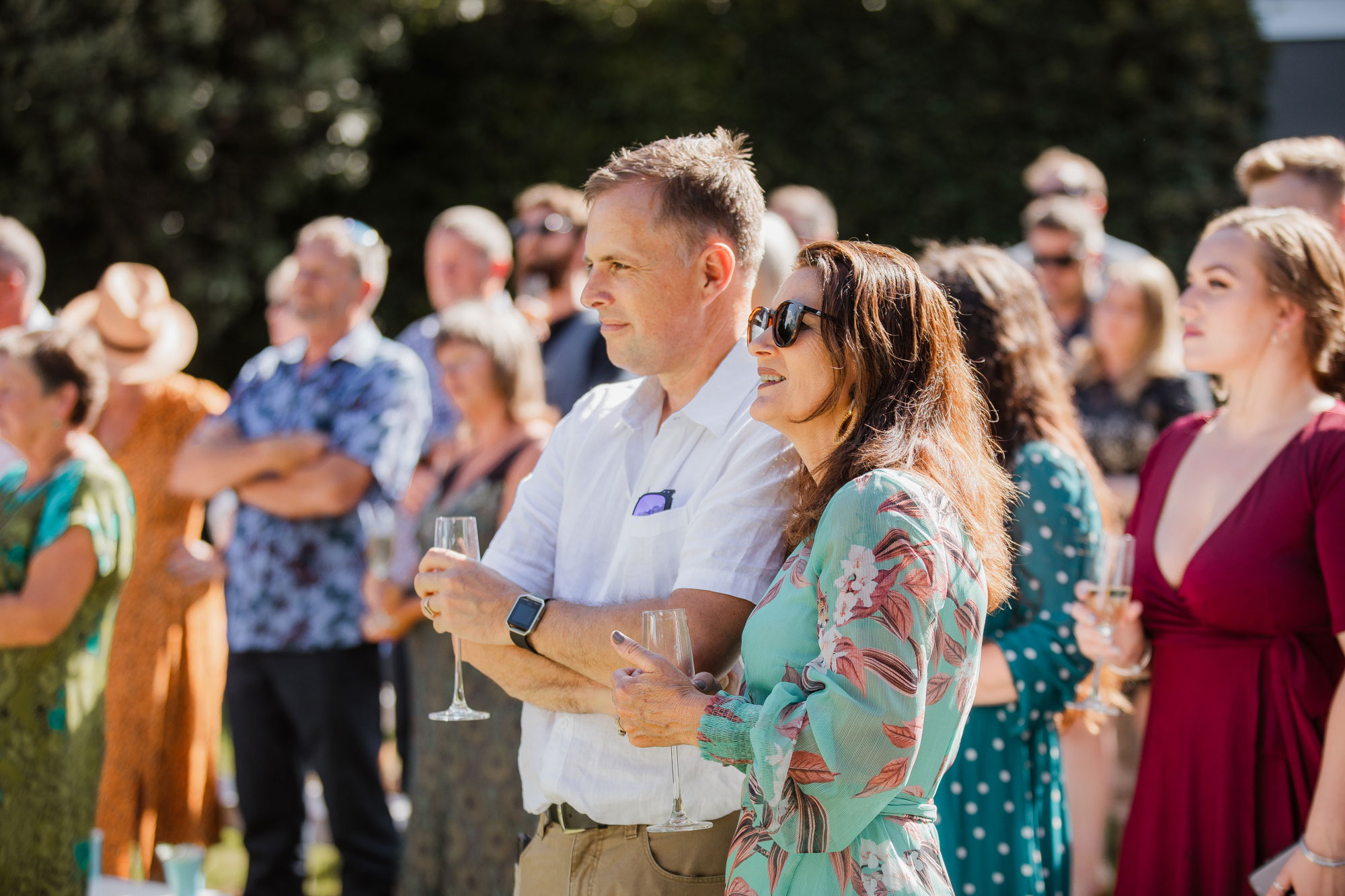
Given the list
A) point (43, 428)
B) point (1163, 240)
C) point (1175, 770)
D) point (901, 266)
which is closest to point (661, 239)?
point (901, 266)

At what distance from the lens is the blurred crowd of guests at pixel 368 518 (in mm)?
3004

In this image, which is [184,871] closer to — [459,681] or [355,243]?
[459,681]

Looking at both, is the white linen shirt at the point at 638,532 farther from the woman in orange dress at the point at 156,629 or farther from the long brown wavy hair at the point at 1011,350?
the woman in orange dress at the point at 156,629

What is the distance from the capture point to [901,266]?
212cm

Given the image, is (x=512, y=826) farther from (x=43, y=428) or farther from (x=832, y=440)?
(x=832, y=440)

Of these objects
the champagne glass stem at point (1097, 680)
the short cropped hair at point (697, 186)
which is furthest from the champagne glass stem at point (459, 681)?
the champagne glass stem at point (1097, 680)

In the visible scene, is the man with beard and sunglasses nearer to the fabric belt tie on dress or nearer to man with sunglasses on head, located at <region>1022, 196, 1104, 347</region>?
man with sunglasses on head, located at <region>1022, 196, 1104, 347</region>

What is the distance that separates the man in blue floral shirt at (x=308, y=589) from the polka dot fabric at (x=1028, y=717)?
2559 millimetres

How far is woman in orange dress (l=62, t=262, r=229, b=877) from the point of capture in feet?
16.6

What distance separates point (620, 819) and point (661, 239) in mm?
1135

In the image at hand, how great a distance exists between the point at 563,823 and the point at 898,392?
110 centimetres

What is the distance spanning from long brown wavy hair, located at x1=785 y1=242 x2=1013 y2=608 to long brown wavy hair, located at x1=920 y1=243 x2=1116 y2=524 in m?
0.91

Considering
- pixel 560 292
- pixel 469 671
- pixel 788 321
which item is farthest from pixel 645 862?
pixel 560 292

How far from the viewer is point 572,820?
7.91 feet
